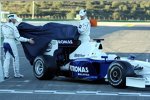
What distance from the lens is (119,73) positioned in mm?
13633

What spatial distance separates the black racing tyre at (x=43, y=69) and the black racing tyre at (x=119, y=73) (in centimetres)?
225

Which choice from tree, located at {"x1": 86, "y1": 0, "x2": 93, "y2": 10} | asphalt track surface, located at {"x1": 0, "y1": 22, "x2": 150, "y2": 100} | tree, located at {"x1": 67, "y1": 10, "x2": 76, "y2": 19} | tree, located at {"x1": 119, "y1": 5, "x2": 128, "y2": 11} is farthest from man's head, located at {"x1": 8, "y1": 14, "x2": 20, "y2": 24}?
tree, located at {"x1": 119, "y1": 5, "x2": 128, "y2": 11}

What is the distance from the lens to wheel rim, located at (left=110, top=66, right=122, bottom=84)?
13.6m

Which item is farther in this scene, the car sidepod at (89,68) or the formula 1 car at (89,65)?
the car sidepod at (89,68)

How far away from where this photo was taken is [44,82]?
600 inches

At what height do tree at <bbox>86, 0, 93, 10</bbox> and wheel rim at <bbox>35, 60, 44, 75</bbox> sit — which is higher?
tree at <bbox>86, 0, 93, 10</bbox>

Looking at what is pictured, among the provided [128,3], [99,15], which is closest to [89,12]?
[99,15]

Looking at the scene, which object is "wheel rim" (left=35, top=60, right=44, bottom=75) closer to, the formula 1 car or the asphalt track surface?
the formula 1 car

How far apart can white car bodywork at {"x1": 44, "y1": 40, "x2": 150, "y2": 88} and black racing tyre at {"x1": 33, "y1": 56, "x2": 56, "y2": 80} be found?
1.03 ft

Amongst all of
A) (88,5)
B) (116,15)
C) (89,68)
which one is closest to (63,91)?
(89,68)

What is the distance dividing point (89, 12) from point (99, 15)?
485 centimetres

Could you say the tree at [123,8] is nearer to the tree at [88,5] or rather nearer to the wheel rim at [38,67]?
the tree at [88,5]

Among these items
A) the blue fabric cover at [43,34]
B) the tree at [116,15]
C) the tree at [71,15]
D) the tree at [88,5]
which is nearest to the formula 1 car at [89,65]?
the blue fabric cover at [43,34]

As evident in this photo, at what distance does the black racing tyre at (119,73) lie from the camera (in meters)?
13.4
